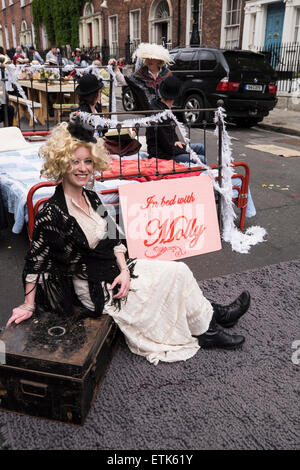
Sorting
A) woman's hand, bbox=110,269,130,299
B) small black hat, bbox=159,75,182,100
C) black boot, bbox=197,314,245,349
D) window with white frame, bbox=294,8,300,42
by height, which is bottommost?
black boot, bbox=197,314,245,349

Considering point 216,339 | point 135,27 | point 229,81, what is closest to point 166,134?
point 216,339

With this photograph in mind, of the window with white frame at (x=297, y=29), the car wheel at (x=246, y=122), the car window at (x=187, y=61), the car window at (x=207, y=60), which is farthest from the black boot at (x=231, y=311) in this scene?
the window with white frame at (x=297, y=29)

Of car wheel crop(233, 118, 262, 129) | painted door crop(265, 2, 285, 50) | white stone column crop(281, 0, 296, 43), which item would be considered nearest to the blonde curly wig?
car wheel crop(233, 118, 262, 129)

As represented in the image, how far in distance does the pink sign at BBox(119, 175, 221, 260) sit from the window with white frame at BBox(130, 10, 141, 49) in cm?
2482

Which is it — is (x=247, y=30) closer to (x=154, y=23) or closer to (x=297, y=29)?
(x=297, y=29)

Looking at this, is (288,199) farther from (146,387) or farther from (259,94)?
(259,94)

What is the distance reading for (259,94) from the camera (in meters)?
11.2

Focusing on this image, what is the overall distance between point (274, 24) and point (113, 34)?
1547 centimetres

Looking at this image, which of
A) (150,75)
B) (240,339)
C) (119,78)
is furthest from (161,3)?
(240,339)

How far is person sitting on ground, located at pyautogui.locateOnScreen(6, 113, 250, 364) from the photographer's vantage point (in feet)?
7.85

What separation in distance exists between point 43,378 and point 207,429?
35.4 inches

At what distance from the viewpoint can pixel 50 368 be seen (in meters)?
2.12

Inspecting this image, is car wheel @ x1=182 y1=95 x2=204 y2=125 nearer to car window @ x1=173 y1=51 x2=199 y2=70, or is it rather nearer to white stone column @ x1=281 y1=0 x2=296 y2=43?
car window @ x1=173 y1=51 x2=199 y2=70
